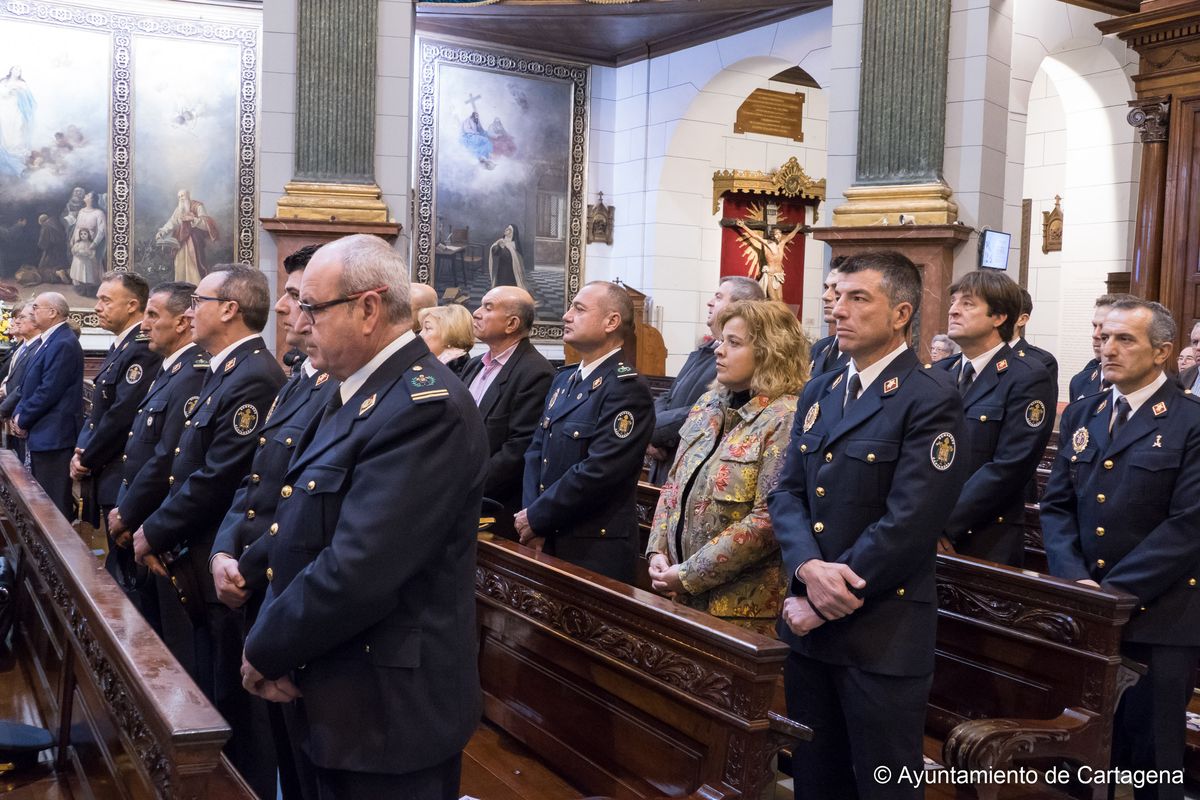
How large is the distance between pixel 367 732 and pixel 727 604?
119cm

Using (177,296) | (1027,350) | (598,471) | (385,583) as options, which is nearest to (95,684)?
(385,583)

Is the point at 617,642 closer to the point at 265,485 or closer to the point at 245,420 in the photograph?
the point at 265,485

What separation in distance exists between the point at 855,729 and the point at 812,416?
73 centimetres

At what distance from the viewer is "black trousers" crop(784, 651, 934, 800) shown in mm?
2428

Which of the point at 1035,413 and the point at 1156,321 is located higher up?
the point at 1156,321

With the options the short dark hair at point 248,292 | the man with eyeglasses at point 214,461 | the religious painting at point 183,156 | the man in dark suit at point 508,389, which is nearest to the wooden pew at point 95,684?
the man with eyeglasses at point 214,461

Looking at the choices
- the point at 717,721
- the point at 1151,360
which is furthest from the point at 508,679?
the point at 1151,360

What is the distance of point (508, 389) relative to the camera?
4086mm

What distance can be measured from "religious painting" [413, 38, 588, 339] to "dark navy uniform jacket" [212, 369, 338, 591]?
8.93 meters

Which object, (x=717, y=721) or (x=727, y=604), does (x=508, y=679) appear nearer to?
(x=727, y=604)

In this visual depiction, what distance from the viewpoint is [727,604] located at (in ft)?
9.50

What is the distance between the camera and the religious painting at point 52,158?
10234 millimetres

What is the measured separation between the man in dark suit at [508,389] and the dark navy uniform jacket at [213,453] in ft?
2.78

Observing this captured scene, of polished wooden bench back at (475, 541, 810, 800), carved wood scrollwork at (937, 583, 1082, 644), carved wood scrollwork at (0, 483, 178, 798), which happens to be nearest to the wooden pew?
carved wood scrollwork at (0, 483, 178, 798)
